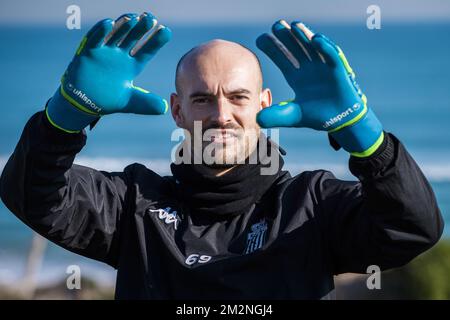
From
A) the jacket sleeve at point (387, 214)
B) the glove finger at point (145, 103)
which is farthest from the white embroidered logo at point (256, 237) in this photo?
the glove finger at point (145, 103)

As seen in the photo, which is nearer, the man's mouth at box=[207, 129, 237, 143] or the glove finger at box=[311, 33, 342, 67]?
the glove finger at box=[311, 33, 342, 67]

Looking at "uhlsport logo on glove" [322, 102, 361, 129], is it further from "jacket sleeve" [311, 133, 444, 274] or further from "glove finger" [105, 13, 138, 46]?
"glove finger" [105, 13, 138, 46]

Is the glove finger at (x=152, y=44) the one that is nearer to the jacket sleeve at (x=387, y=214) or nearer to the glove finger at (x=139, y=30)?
the glove finger at (x=139, y=30)

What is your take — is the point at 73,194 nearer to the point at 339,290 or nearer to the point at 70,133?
the point at 70,133

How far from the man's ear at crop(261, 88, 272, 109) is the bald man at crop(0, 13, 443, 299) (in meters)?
0.06

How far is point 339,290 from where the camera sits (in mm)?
4812

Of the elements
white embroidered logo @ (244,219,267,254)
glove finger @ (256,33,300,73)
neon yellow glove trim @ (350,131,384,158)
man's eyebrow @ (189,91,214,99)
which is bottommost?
white embroidered logo @ (244,219,267,254)

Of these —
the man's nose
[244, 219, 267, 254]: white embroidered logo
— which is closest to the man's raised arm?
the man's nose

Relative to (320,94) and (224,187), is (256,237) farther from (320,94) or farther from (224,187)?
(320,94)

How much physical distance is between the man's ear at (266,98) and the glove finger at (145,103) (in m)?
0.40

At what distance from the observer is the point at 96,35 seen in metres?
2.17

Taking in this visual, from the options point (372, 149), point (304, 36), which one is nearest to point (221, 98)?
point (304, 36)

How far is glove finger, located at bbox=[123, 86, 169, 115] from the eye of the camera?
220 cm

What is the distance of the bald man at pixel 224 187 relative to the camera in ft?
7.00
